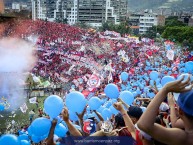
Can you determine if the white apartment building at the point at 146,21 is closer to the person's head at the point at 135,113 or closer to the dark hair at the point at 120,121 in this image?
the dark hair at the point at 120,121

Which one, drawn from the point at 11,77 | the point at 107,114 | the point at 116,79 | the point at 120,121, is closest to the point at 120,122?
the point at 120,121

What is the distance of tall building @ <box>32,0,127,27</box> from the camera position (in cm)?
8356

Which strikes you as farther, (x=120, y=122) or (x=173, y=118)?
(x=120, y=122)

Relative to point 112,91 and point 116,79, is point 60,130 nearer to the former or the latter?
point 112,91

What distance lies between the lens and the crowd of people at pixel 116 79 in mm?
2102

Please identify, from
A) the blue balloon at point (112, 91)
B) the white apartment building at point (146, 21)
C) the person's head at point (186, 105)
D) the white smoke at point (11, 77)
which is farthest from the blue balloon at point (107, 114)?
the white apartment building at point (146, 21)

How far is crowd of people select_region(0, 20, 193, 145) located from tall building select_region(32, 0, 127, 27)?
158 ft

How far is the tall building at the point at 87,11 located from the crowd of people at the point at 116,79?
158 ft

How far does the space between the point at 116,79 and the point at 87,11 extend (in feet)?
227

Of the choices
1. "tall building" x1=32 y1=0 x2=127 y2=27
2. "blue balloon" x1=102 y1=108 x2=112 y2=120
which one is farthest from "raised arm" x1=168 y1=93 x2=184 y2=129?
"tall building" x1=32 y1=0 x2=127 y2=27

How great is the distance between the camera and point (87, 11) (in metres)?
84.5

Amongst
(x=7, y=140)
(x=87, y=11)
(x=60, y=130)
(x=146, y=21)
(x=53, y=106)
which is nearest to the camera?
(x=7, y=140)

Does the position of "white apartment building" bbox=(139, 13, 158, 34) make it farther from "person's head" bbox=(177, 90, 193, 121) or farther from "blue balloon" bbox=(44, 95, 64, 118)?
"person's head" bbox=(177, 90, 193, 121)

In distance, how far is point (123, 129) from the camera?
299cm
